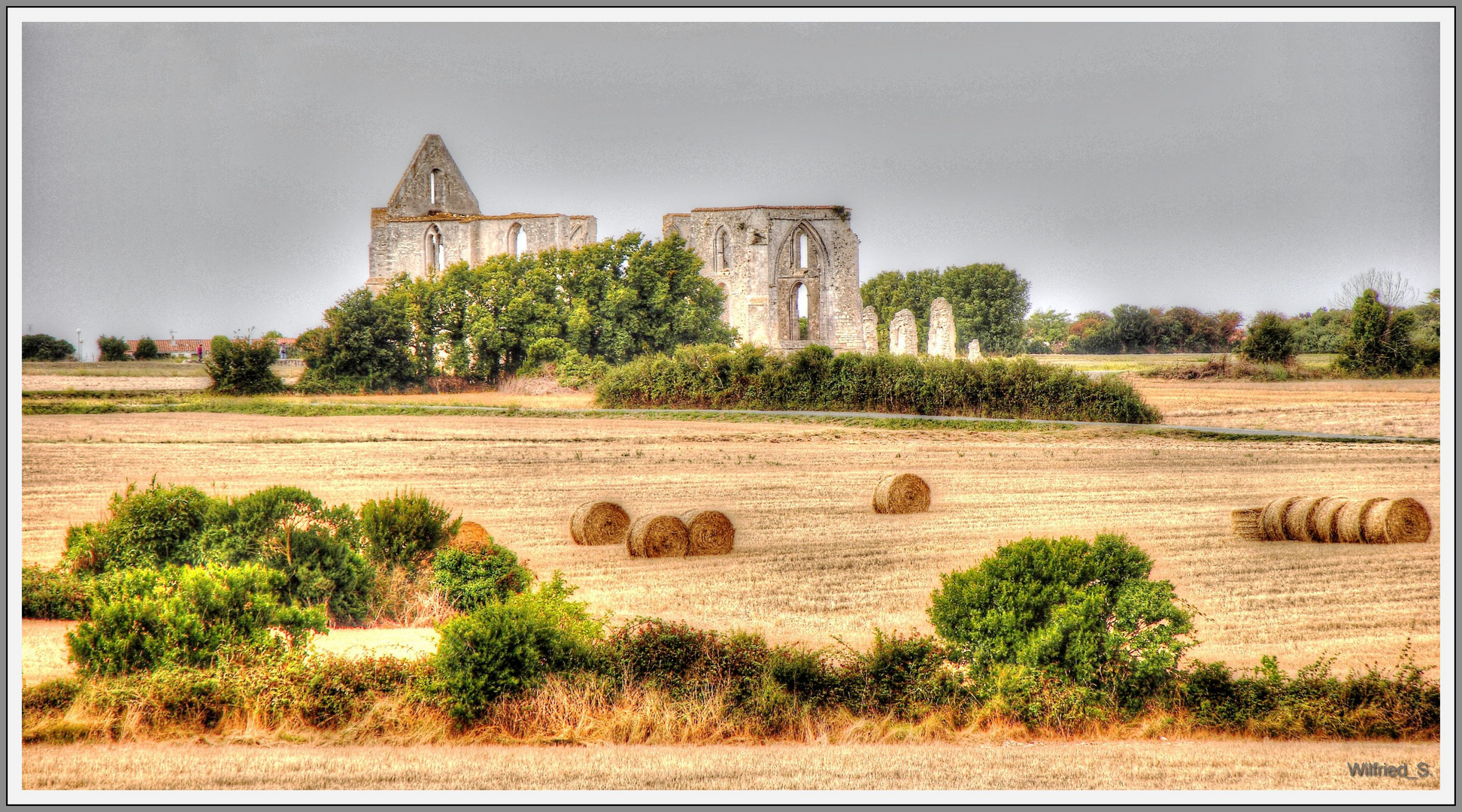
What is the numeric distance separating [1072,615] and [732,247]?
7203 mm

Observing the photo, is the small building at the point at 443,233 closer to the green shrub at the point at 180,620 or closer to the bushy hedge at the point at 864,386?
the bushy hedge at the point at 864,386

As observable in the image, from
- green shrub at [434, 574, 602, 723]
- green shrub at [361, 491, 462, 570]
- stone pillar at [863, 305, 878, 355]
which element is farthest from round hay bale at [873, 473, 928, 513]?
green shrub at [434, 574, 602, 723]

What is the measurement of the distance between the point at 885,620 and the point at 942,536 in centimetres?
330

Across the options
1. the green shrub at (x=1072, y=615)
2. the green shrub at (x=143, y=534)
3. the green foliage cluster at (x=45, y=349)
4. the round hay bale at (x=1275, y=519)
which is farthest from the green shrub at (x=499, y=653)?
the round hay bale at (x=1275, y=519)

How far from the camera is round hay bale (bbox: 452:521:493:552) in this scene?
9273 mm

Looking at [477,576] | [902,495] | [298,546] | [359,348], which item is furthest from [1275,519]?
[359,348]

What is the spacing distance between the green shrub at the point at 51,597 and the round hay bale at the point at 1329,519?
39.8 ft

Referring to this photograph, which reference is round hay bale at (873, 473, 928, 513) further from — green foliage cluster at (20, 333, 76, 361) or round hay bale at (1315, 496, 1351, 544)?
green foliage cluster at (20, 333, 76, 361)

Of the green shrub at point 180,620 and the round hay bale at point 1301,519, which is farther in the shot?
the round hay bale at point 1301,519

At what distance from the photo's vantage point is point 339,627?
8.88 meters

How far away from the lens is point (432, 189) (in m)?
14.7

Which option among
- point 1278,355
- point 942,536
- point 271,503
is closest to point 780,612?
point 942,536

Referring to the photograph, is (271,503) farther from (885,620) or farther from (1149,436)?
(1149,436)

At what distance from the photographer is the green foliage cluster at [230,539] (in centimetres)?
877
